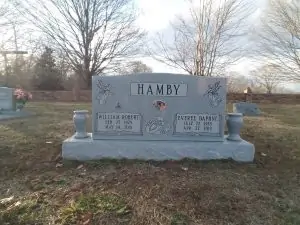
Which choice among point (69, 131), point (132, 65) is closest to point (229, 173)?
point (69, 131)

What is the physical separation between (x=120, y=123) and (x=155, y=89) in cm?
72

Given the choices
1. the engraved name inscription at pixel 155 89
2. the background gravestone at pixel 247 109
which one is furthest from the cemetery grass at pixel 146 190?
the background gravestone at pixel 247 109

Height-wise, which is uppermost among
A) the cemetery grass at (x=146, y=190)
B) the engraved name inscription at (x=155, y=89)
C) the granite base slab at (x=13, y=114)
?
the engraved name inscription at (x=155, y=89)

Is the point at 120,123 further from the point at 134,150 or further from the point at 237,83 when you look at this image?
the point at 237,83

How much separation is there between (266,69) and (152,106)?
78.1ft

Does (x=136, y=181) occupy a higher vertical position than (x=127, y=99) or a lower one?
lower

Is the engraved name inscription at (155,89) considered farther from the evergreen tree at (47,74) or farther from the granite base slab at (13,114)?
the evergreen tree at (47,74)

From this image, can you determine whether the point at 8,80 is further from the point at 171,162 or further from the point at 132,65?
the point at 171,162

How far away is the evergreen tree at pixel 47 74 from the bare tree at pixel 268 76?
16.5 meters

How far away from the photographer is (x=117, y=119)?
4.55m

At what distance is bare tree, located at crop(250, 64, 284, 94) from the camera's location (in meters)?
25.8

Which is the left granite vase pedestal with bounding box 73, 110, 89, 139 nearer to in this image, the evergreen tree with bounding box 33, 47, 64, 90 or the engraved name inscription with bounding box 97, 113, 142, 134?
the engraved name inscription with bounding box 97, 113, 142, 134

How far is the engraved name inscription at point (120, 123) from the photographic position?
4.55 meters

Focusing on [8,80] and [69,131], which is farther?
[8,80]
